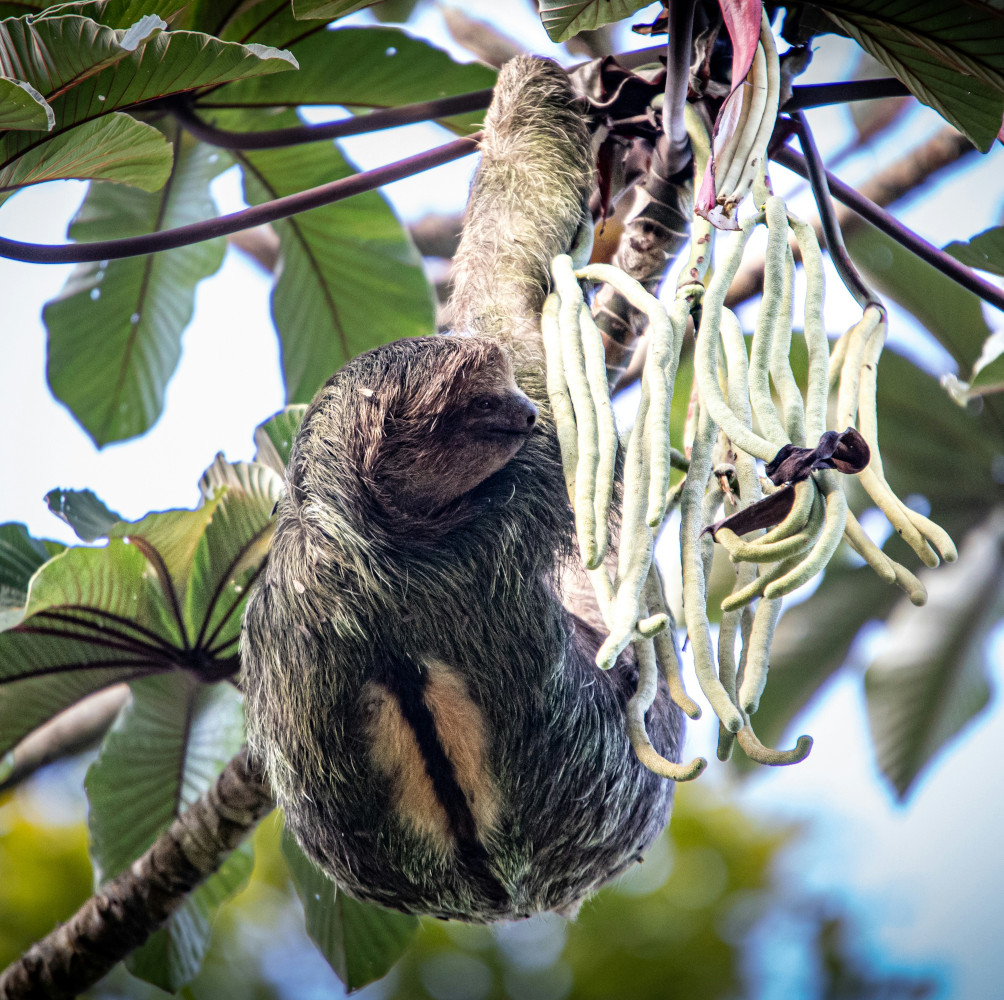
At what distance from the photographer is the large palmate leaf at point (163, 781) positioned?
87.7 inches

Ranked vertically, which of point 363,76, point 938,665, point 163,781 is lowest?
point 938,665

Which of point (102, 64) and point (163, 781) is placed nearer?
point (102, 64)

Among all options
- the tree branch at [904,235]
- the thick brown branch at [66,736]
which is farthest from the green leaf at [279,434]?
the thick brown branch at [66,736]

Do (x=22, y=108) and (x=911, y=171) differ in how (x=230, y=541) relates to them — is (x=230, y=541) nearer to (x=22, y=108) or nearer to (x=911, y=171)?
(x=22, y=108)

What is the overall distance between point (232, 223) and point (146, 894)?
137 centimetres

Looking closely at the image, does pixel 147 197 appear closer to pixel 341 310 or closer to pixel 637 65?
pixel 341 310

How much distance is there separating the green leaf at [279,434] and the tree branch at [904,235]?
1069 mm

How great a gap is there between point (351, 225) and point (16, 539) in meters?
1.12

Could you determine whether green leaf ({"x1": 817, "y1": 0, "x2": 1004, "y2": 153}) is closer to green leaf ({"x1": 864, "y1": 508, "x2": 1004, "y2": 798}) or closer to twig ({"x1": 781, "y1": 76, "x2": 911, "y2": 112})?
twig ({"x1": 781, "y1": 76, "x2": 911, "y2": 112})

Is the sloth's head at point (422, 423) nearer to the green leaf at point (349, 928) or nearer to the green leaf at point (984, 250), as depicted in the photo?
the green leaf at point (984, 250)

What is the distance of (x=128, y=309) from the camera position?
8.63ft

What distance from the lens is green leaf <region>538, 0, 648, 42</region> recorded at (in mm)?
1404

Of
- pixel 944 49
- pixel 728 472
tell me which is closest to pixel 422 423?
pixel 728 472

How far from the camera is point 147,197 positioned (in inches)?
104
